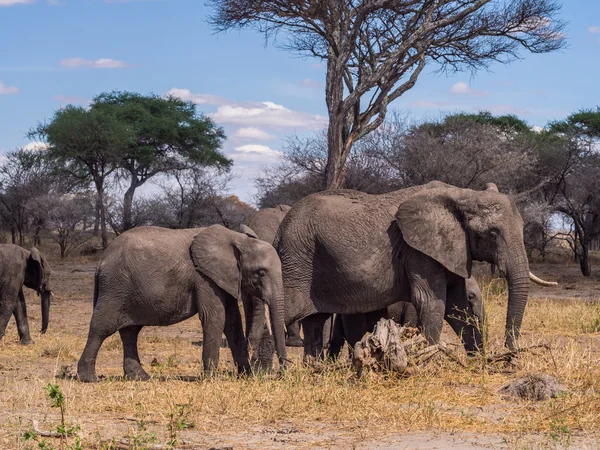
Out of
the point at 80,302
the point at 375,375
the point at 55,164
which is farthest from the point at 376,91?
the point at 55,164

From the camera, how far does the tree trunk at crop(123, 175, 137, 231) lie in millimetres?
35312

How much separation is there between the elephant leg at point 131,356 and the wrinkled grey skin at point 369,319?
6.05 feet

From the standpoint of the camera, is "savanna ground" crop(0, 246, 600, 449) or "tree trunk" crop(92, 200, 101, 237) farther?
"tree trunk" crop(92, 200, 101, 237)

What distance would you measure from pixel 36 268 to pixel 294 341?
4017 millimetres

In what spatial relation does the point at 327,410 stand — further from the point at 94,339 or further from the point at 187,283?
the point at 94,339

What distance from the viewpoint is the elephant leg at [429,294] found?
903 centimetres

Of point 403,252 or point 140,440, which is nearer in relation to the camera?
point 140,440

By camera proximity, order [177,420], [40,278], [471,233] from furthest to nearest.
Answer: [40,278] → [471,233] → [177,420]

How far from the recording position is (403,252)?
9.36 meters

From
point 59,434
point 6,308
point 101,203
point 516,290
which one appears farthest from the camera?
point 101,203

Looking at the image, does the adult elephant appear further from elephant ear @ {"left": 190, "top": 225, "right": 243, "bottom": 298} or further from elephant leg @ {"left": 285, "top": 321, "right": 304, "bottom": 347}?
elephant leg @ {"left": 285, "top": 321, "right": 304, "bottom": 347}

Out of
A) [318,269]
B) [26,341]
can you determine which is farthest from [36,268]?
[318,269]

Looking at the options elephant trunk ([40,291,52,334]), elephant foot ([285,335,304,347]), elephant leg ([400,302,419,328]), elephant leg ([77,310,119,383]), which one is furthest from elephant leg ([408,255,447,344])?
elephant trunk ([40,291,52,334])

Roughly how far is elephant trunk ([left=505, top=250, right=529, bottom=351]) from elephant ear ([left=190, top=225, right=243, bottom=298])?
8.02 ft
